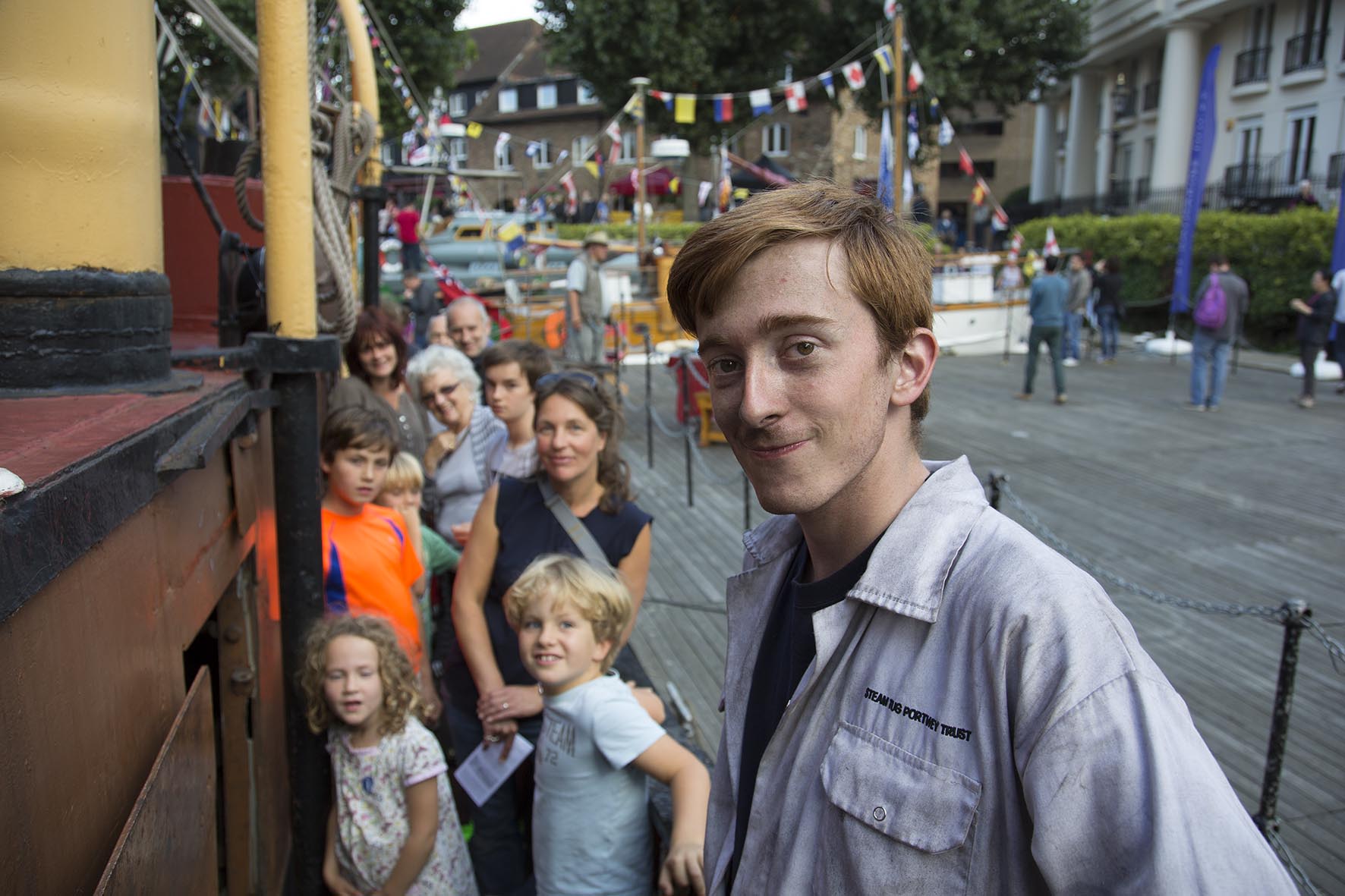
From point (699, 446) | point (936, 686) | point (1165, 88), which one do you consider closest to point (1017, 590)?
point (936, 686)

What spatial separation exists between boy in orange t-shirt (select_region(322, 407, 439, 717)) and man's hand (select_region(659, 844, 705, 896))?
1151 millimetres

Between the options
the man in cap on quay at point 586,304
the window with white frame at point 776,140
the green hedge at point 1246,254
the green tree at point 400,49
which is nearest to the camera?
the man in cap on quay at point 586,304

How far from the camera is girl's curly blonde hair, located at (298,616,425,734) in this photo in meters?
2.58

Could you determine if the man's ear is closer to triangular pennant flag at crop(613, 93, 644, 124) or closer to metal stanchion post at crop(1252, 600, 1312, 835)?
metal stanchion post at crop(1252, 600, 1312, 835)

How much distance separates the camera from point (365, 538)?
3.34m

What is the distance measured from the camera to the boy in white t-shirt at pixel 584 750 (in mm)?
2525

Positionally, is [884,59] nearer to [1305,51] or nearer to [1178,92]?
[1305,51]

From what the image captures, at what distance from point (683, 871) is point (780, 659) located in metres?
0.99

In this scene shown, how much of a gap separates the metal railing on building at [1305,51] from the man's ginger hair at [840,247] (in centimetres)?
Result: 3103

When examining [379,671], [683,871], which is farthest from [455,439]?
[683,871]

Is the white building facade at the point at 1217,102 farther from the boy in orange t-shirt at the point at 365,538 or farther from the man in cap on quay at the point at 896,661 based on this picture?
the man in cap on quay at the point at 896,661

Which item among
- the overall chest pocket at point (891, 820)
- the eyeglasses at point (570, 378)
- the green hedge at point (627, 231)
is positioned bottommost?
the overall chest pocket at point (891, 820)

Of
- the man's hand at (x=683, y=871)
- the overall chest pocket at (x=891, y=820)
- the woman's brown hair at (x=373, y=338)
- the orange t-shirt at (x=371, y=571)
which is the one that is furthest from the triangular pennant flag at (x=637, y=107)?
the overall chest pocket at (x=891, y=820)

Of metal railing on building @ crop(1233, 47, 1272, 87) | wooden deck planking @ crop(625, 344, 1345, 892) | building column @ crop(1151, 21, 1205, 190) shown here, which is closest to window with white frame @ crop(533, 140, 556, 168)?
building column @ crop(1151, 21, 1205, 190)
